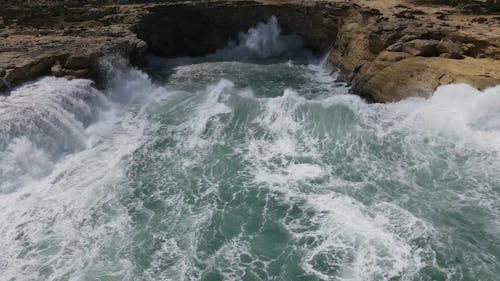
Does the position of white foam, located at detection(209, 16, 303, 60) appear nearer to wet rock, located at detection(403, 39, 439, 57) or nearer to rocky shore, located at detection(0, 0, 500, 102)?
rocky shore, located at detection(0, 0, 500, 102)

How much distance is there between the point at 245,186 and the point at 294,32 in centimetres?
2408

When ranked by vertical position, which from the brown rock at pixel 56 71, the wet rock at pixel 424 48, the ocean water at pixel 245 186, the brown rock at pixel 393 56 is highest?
the wet rock at pixel 424 48

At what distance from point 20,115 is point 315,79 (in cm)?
2019

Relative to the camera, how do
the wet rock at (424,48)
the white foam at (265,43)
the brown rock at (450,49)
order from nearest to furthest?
the brown rock at (450,49) → the wet rock at (424,48) → the white foam at (265,43)

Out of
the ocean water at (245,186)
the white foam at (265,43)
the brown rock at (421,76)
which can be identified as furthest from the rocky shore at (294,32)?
the ocean water at (245,186)

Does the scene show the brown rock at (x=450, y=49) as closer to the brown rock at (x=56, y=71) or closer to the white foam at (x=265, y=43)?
the white foam at (x=265, y=43)

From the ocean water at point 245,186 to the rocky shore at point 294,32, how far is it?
4.43 feet

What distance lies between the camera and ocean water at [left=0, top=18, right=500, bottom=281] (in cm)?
1503

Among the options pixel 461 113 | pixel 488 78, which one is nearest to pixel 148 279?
pixel 461 113

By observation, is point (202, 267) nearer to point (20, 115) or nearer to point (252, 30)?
point (20, 115)

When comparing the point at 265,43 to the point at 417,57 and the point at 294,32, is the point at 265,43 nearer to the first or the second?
the point at 294,32

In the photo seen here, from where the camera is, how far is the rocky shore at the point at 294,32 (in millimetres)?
25906

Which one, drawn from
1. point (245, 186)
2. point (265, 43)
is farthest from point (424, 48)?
point (265, 43)

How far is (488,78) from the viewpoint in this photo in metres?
23.5
